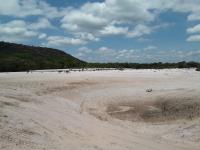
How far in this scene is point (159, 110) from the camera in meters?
16.8

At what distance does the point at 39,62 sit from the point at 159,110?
66.5 m

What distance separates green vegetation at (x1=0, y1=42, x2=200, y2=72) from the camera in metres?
64.5

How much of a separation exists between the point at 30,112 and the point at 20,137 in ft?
11.7

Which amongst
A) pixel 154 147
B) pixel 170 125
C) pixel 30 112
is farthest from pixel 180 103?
pixel 30 112

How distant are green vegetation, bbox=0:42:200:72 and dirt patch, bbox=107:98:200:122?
117 ft

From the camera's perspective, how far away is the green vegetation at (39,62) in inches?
2538

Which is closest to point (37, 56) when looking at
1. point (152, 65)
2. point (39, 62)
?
point (39, 62)

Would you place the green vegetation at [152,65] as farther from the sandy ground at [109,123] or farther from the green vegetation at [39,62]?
the sandy ground at [109,123]

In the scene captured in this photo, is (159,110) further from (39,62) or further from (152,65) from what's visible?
(39,62)

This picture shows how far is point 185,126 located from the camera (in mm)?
14070

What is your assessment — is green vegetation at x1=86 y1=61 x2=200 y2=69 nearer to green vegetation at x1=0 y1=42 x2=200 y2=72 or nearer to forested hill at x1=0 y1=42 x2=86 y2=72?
green vegetation at x1=0 y1=42 x2=200 y2=72

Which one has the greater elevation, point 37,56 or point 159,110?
point 37,56

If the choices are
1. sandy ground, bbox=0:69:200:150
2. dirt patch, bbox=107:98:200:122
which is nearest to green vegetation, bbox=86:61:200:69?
sandy ground, bbox=0:69:200:150

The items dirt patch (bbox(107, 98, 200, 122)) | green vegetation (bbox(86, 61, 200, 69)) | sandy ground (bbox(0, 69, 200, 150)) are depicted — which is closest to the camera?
sandy ground (bbox(0, 69, 200, 150))
